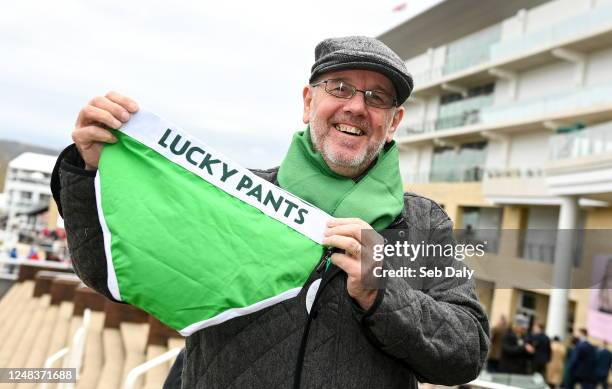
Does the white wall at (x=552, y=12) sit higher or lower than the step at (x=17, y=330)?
higher

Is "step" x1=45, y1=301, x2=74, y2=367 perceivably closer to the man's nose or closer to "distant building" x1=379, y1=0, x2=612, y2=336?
the man's nose

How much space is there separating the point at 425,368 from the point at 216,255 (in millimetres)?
738

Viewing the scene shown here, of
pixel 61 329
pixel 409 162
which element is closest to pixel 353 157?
pixel 61 329

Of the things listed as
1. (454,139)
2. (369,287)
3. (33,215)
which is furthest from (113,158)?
(33,215)

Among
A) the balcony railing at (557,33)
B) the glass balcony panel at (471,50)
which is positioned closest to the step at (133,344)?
the balcony railing at (557,33)

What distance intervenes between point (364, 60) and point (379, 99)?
157mm

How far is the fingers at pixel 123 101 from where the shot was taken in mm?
1838

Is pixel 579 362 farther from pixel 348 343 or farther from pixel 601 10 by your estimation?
pixel 601 10

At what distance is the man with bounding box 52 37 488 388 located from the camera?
1602mm

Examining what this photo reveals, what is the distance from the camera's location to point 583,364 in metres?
8.75

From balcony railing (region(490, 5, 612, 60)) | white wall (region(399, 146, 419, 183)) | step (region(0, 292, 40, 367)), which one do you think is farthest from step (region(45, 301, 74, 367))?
white wall (region(399, 146, 419, 183))

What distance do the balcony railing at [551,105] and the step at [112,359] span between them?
18.0m

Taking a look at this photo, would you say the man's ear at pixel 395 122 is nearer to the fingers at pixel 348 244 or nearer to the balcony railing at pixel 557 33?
the fingers at pixel 348 244

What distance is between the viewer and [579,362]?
8.76m
